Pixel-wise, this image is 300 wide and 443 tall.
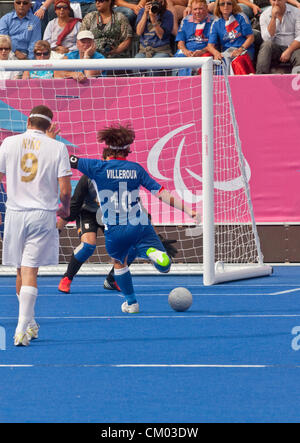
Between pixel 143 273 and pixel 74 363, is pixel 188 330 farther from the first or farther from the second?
pixel 143 273

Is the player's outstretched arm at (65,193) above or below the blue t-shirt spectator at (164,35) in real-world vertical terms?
below

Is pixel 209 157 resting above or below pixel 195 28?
below

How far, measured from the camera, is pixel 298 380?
6.01 meters

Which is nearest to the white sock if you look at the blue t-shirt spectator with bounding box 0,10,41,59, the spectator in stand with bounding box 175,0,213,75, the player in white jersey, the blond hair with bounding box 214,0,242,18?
the player in white jersey

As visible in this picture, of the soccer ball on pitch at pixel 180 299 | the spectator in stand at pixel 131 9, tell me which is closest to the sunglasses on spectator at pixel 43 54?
the spectator in stand at pixel 131 9

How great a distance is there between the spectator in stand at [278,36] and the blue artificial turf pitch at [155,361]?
5.26m

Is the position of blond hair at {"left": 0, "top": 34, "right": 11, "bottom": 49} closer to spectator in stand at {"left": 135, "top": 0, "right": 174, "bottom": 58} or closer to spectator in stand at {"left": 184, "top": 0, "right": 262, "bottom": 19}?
spectator in stand at {"left": 135, "top": 0, "right": 174, "bottom": 58}

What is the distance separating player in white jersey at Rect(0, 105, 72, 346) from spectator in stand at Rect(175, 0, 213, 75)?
330 inches

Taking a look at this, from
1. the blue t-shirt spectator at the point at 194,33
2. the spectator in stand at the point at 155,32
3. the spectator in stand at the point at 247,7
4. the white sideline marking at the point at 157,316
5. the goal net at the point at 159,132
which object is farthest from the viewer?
the spectator in stand at the point at 247,7

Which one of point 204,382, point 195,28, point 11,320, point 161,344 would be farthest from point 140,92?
point 204,382

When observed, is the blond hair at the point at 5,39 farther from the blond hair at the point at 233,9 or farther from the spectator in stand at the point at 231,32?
the blond hair at the point at 233,9

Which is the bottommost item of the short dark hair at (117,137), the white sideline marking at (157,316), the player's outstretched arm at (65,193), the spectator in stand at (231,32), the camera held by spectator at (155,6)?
the white sideline marking at (157,316)

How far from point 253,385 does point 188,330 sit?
255cm

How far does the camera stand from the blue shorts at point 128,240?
29.4 feet
